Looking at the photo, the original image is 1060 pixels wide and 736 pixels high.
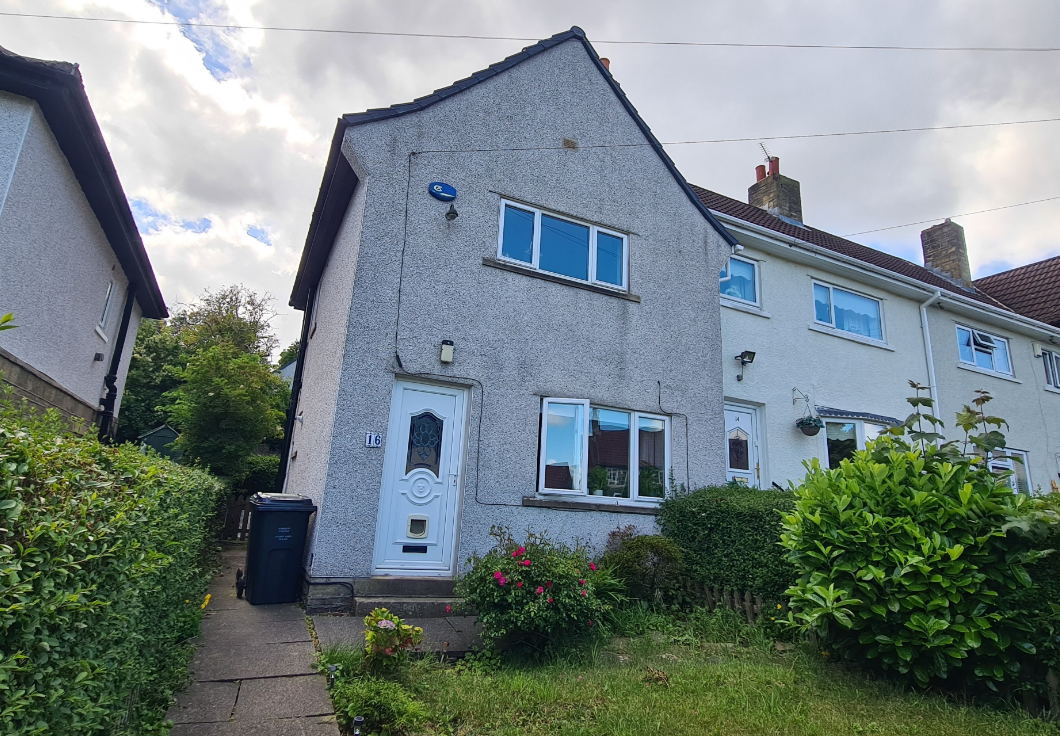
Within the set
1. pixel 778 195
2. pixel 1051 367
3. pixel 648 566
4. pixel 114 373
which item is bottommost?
pixel 648 566

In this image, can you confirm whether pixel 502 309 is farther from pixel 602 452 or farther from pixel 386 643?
pixel 386 643

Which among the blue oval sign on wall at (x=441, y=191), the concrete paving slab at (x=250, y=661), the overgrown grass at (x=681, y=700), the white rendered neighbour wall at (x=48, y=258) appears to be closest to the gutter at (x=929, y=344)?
the overgrown grass at (x=681, y=700)

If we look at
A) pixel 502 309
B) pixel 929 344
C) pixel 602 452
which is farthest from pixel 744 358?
pixel 929 344

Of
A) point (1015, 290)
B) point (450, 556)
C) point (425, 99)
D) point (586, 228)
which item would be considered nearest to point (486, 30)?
point (425, 99)

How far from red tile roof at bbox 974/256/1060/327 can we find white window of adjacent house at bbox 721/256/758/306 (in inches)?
439

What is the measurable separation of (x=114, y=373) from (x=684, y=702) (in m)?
12.6

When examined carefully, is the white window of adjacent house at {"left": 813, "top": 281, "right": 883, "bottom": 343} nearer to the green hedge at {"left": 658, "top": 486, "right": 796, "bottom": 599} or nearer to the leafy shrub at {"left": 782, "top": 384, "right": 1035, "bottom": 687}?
the green hedge at {"left": 658, "top": 486, "right": 796, "bottom": 599}

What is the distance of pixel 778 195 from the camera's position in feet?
49.8

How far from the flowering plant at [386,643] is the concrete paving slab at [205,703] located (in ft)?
2.89

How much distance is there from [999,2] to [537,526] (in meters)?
8.78

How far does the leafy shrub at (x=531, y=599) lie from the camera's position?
492cm

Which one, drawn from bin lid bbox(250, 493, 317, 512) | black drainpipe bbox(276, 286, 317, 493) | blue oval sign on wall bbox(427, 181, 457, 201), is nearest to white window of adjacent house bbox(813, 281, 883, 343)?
blue oval sign on wall bbox(427, 181, 457, 201)

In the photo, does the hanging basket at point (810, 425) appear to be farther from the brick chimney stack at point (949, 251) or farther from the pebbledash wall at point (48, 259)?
the pebbledash wall at point (48, 259)

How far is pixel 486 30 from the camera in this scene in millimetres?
8898
